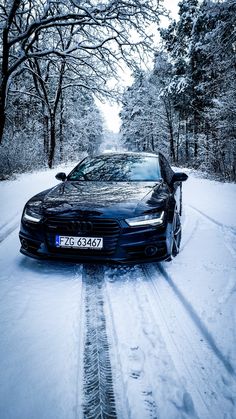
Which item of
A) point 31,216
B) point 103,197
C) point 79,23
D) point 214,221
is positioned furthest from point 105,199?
point 79,23

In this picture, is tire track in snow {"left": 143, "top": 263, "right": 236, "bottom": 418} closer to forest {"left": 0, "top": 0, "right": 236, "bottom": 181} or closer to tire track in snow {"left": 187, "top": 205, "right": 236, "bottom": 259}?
tire track in snow {"left": 187, "top": 205, "right": 236, "bottom": 259}

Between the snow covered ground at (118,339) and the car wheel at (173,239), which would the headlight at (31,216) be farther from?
the car wheel at (173,239)

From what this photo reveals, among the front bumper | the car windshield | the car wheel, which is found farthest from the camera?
the car windshield

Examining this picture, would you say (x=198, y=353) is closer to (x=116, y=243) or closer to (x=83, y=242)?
(x=116, y=243)

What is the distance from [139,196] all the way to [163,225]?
492 millimetres

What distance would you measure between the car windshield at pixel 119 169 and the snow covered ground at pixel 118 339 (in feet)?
4.43

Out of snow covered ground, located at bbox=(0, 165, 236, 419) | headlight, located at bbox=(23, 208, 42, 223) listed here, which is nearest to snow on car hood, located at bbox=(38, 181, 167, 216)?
headlight, located at bbox=(23, 208, 42, 223)

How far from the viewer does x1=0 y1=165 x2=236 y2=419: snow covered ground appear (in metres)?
1.60

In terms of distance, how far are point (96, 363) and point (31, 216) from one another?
1.83 metres

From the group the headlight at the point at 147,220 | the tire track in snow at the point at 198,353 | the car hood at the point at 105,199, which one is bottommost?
the tire track in snow at the point at 198,353

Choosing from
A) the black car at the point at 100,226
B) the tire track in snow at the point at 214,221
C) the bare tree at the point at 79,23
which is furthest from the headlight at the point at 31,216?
the bare tree at the point at 79,23

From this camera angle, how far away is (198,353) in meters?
2.00

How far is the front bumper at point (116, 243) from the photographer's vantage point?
295 cm

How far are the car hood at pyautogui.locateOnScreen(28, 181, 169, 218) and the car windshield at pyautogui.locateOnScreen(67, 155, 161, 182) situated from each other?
0.26m
